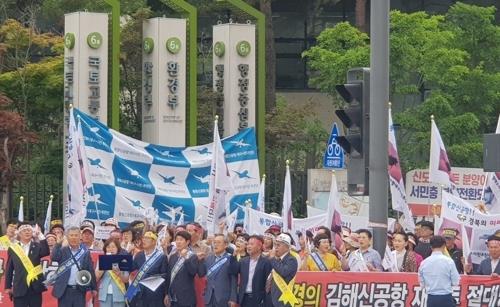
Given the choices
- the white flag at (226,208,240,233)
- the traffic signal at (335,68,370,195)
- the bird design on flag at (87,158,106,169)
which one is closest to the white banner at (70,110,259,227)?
the bird design on flag at (87,158,106,169)

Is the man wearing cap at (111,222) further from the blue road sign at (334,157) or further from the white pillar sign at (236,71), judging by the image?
the white pillar sign at (236,71)

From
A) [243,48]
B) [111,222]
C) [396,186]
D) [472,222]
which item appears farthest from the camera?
[243,48]

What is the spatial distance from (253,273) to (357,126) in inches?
111

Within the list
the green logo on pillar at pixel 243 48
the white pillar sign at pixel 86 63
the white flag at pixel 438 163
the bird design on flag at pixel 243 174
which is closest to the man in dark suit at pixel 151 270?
the white flag at pixel 438 163

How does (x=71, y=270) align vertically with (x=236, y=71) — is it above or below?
below

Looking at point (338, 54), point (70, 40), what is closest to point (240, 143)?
point (70, 40)

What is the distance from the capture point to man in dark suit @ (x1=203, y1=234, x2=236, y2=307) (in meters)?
18.9

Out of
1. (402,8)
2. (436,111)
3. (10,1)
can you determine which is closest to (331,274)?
(436,111)

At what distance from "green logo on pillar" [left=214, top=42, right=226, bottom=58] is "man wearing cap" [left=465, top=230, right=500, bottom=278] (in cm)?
1499

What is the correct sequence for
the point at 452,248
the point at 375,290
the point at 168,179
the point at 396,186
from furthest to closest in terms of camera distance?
1. the point at 168,179
2. the point at 452,248
3. the point at 396,186
4. the point at 375,290

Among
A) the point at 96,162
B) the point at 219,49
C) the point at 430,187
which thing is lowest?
the point at 430,187

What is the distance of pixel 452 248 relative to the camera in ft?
66.1

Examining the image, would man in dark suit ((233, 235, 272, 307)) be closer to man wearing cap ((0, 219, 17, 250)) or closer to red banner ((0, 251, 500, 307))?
red banner ((0, 251, 500, 307))

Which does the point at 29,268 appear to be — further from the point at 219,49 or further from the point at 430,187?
the point at 219,49
